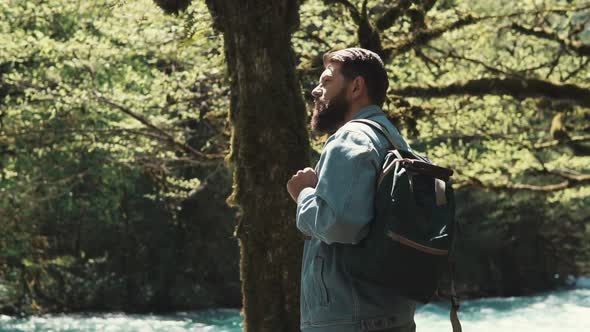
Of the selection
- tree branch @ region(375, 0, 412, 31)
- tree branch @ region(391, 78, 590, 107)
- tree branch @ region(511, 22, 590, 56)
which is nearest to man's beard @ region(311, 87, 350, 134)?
tree branch @ region(375, 0, 412, 31)

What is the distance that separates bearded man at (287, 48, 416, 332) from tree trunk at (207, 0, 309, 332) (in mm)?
2100

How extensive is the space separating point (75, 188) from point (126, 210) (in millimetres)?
1347

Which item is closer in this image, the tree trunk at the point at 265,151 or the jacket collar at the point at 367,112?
the jacket collar at the point at 367,112

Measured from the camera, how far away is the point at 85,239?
819 inches

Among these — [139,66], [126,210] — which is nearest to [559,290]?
[126,210]

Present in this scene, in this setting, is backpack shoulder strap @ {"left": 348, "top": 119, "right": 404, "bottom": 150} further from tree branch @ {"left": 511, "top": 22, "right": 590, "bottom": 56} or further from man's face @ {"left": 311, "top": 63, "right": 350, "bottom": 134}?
tree branch @ {"left": 511, "top": 22, "right": 590, "bottom": 56}

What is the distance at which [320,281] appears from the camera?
277 cm

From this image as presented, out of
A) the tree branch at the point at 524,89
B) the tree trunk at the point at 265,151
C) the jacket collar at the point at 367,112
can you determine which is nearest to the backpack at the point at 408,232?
the jacket collar at the point at 367,112

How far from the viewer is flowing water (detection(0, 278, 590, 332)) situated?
17453 mm

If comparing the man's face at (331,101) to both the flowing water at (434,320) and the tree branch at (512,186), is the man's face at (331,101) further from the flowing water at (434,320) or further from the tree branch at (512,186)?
the flowing water at (434,320)

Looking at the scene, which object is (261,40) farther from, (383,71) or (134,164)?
(134,164)

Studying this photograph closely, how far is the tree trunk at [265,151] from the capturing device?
5027mm

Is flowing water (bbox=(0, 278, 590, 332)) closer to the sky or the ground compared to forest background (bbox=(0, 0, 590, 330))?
closer to the ground

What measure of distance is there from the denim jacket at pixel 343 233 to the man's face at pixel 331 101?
0.13 metres
